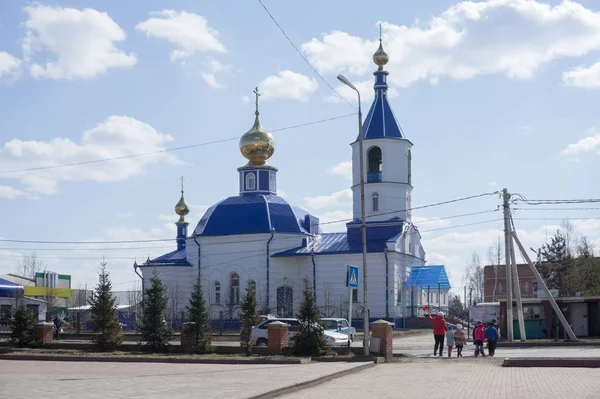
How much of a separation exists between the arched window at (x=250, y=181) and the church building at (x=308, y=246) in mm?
72

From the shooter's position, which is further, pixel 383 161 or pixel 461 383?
pixel 383 161

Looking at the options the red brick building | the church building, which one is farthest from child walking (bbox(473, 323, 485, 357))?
the red brick building

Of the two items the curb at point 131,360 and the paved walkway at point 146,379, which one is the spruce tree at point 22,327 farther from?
the paved walkway at point 146,379

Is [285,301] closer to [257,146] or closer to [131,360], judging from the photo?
[257,146]

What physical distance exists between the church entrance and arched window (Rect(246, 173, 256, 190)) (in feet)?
26.1

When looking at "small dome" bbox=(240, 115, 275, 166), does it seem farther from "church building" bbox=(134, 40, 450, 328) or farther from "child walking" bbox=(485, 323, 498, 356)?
"child walking" bbox=(485, 323, 498, 356)

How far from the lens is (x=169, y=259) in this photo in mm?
59656

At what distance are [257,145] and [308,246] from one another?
27.3 feet

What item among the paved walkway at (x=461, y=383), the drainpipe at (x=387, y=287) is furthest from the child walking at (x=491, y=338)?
the drainpipe at (x=387, y=287)

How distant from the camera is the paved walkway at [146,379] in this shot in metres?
14.0

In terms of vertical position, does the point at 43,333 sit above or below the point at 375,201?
below

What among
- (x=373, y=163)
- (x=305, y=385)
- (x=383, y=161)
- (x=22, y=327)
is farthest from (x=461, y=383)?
(x=373, y=163)

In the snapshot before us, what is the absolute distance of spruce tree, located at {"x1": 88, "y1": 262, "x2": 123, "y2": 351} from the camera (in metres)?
26.6

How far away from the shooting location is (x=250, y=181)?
2283 inches
